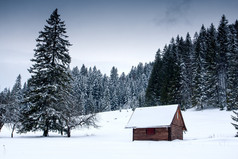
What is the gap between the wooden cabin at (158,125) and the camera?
87.0 feet

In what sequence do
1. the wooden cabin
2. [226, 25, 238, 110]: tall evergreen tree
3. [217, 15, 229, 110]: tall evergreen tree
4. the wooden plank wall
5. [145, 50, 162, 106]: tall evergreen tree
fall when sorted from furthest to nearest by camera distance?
[145, 50, 162, 106]: tall evergreen tree
[217, 15, 229, 110]: tall evergreen tree
[226, 25, 238, 110]: tall evergreen tree
the wooden plank wall
the wooden cabin

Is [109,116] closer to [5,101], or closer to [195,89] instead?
[195,89]

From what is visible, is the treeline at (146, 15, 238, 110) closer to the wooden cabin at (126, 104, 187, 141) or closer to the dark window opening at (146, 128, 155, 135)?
the wooden cabin at (126, 104, 187, 141)

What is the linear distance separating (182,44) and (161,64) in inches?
355

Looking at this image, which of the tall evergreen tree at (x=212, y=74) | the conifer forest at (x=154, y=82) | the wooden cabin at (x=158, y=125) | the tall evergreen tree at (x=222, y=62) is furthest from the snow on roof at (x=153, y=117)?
the tall evergreen tree at (x=212, y=74)

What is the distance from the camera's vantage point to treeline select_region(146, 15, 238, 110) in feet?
139

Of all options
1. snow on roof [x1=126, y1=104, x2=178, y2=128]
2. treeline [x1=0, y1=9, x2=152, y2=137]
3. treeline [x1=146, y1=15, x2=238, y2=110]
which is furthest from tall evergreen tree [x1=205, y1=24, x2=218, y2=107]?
treeline [x1=0, y1=9, x2=152, y2=137]

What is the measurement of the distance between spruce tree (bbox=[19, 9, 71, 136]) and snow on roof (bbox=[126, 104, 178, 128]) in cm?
1063

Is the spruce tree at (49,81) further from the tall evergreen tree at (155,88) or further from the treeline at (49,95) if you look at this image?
the tall evergreen tree at (155,88)

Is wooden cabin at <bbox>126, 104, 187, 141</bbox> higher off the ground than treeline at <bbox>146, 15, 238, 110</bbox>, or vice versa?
treeline at <bbox>146, 15, 238, 110</bbox>

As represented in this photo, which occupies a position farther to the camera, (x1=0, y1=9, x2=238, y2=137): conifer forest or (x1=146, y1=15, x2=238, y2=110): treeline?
(x1=146, y1=15, x2=238, y2=110): treeline

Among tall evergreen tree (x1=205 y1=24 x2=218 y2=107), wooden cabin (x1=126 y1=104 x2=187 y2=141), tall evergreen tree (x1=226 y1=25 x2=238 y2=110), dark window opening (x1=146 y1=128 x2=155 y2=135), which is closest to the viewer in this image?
wooden cabin (x1=126 y1=104 x2=187 y2=141)

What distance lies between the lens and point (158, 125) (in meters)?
26.3

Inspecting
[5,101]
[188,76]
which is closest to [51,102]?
[5,101]
